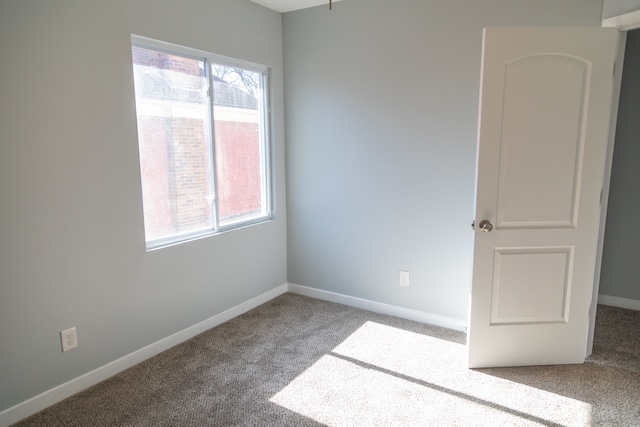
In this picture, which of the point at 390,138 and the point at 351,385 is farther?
the point at 390,138

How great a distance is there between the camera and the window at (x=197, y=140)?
266 centimetres

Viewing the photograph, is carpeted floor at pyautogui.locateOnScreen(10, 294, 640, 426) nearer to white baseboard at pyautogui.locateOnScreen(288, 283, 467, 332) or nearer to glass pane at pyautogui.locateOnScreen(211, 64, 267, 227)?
white baseboard at pyautogui.locateOnScreen(288, 283, 467, 332)

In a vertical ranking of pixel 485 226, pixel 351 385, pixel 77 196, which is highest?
pixel 77 196

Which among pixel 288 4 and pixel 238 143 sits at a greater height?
pixel 288 4

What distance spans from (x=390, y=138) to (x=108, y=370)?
2.51 meters

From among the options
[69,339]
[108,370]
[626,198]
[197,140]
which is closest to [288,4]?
[197,140]

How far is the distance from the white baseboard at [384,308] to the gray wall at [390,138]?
48 millimetres

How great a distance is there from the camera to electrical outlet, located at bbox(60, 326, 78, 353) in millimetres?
2266

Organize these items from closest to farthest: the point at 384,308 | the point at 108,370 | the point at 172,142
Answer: the point at 108,370 → the point at 172,142 → the point at 384,308

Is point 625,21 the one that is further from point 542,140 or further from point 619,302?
point 619,302

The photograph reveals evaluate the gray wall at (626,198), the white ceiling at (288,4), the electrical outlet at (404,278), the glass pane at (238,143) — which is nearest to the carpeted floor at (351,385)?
the electrical outlet at (404,278)

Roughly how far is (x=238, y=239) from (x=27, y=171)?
1.58m

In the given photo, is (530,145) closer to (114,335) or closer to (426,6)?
(426,6)

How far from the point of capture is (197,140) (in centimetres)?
298
